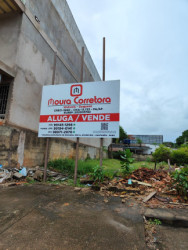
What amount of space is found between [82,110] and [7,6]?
203 inches

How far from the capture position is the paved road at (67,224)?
1.73 m

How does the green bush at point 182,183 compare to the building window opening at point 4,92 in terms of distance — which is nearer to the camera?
the green bush at point 182,183

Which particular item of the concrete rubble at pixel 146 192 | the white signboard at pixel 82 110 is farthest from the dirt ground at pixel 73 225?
the white signboard at pixel 82 110

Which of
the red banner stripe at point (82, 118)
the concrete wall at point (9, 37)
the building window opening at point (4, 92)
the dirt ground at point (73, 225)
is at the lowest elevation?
the dirt ground at point (73, 225)

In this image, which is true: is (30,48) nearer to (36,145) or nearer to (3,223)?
(36,145)

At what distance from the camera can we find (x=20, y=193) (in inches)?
138

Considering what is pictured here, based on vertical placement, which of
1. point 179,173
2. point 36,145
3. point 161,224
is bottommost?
point 161,224

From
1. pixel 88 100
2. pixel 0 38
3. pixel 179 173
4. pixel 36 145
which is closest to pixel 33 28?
pixel 0 38

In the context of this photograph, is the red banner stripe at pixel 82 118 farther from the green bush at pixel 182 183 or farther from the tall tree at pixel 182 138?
the tall tree at pixel 182 138

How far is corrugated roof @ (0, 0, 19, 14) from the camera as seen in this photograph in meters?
5.63

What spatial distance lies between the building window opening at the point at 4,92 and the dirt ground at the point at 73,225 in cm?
352

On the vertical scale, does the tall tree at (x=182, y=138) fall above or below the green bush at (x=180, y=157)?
above

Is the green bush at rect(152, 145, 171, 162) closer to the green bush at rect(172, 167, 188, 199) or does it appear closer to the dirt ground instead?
the green bush at rect(172, 167, 188, 199)

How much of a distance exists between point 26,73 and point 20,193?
468 centimetres
